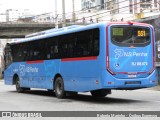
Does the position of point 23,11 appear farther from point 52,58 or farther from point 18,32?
point 52,58

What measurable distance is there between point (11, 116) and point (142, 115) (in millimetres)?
4035

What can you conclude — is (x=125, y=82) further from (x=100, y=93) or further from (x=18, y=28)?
(x=18, y=28)

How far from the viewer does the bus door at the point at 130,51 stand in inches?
646

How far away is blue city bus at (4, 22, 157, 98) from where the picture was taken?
16.4m

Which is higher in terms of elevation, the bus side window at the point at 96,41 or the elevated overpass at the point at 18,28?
the elevated overpass at the point at 18,28

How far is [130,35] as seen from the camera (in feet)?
55.6

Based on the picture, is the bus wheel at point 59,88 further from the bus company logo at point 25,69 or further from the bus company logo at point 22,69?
the bus company logo at point 22,69

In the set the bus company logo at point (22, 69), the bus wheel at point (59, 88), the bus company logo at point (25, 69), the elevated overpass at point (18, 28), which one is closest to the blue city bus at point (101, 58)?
the bus wheel at point (59, 88)

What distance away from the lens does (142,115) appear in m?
12.5

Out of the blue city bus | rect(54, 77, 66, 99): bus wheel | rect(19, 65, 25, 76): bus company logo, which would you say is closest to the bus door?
the blue city bus

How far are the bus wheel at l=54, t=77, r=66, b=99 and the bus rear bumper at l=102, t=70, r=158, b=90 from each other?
3.71 metres

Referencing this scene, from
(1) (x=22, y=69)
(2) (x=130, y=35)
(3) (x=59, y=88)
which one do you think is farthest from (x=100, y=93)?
(1) (x=22, y=69)

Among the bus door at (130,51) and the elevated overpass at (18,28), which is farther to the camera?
the elevated overpass at (18,28)

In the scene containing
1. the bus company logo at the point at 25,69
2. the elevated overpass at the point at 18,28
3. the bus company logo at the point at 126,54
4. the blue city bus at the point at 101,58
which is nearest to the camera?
the blue city bus at the point at 101,58
